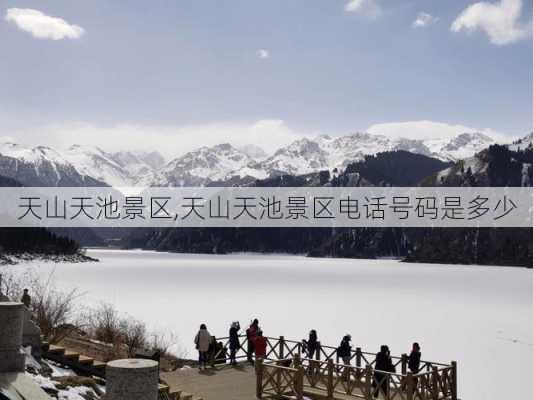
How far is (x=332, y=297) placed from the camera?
76.9 meters

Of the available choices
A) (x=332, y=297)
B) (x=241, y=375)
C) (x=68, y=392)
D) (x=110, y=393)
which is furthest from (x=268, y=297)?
(x=110, y=393)

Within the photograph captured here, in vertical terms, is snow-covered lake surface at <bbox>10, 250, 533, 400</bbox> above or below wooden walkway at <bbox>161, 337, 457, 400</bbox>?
below

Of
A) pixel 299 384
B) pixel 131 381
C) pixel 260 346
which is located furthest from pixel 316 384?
pixel 131 381

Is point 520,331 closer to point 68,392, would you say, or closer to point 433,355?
point 433,355

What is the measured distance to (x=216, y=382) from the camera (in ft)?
77.7

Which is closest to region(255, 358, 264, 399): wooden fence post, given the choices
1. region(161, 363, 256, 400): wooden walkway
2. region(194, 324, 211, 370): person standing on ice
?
region(161, 363, 256, 400): wooden walkway

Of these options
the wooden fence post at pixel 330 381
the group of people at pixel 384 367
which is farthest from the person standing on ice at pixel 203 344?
the group of people at pixel 384 367

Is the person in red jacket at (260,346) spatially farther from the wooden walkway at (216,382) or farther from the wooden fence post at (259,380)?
the wooden fence post at (259,380)

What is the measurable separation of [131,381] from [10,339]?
3631 millimetres

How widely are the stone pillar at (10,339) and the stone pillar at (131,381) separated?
3103mm

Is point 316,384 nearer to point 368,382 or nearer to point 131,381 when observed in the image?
point 368,382

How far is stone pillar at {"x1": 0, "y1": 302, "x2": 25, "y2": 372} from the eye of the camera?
11.6 metres

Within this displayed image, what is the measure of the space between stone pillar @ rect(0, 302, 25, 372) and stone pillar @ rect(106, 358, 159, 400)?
122 inches

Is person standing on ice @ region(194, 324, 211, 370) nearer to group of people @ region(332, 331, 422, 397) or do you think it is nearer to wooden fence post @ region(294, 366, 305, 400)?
wooden fence post @ region(294, 366, 305, 400)
